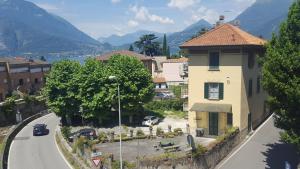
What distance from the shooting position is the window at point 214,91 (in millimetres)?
40812

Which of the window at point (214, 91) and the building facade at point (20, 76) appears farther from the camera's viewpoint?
the building facade at point (20, 76)

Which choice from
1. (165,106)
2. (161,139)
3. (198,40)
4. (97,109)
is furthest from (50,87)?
(198,40)

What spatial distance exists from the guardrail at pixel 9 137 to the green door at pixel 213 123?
22.2 meters

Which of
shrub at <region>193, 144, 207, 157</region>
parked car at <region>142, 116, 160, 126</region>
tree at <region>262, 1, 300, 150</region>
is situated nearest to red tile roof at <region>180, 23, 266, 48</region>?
tree at <region>262, 1, 300, 150</region>

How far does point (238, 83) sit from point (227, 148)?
7.78 m

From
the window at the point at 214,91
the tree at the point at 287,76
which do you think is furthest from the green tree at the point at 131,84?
the tree at the point at 287,76

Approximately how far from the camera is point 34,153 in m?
44.6

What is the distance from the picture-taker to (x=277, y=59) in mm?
28266

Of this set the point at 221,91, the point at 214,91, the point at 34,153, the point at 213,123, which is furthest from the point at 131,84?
the point at 34,153

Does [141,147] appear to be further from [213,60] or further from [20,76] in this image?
[20,76]

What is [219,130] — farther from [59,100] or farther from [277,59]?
[59,100]

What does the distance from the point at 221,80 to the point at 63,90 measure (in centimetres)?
2643

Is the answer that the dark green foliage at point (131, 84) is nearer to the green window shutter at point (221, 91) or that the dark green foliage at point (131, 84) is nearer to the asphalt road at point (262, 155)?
the green window shutter at point (221, 91)

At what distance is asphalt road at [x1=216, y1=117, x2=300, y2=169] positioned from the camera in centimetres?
3256
